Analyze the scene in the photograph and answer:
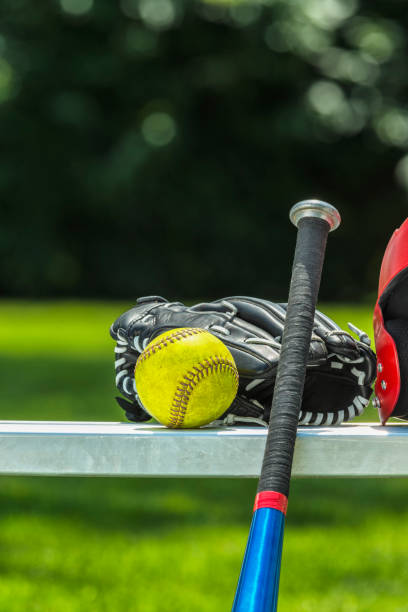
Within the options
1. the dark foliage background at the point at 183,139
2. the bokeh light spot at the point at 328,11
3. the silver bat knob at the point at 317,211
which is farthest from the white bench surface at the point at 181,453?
the bokeh light spot at the point at 328,11

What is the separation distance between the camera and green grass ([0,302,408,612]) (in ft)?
6.69

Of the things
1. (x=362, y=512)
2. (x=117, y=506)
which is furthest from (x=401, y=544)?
(x=117, y=506)

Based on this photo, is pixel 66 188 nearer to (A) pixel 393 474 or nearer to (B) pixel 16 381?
(B) pixel 16 381

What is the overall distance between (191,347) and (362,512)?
6.53 feet

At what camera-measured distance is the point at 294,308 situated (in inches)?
48.6

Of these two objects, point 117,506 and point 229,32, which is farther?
point 229,32

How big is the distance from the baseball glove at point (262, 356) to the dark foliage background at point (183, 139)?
44.2 feet

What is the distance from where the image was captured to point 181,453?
1113mm

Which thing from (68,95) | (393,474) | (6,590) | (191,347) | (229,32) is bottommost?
(6,590)

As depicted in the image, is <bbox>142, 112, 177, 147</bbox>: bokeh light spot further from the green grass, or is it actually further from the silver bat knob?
the silver bat knob

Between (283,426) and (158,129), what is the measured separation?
557 inches

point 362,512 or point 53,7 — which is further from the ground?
point 53,7

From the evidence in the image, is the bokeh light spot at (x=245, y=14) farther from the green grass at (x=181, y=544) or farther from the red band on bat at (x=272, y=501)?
the red band on bat at (x=272, y=501)

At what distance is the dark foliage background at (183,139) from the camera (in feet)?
49.2
